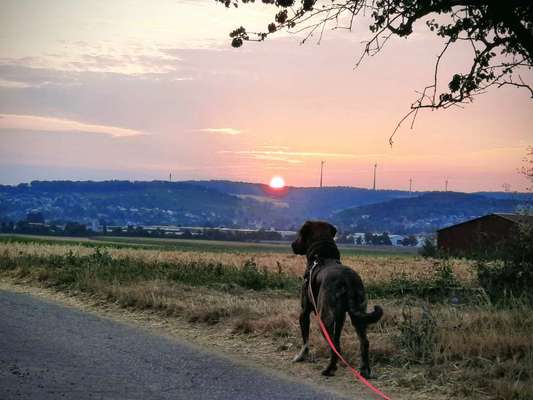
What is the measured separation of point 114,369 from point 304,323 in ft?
8.40

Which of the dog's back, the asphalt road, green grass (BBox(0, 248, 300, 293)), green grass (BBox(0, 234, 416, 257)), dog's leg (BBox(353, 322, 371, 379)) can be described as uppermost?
the dog's back

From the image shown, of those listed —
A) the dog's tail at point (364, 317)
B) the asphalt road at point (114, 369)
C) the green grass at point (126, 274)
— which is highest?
the dog's tail at point (364, 317)

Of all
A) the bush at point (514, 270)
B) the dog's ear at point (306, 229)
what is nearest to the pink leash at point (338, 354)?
the dog's ear at point (306, 229)

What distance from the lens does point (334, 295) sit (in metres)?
7.78

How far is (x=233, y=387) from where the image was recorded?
732cm

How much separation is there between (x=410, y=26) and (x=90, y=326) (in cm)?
753

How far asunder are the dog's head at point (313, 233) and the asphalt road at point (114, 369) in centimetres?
179

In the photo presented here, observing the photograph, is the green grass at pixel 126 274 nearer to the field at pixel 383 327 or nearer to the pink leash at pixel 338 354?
the field at pixel 383 327

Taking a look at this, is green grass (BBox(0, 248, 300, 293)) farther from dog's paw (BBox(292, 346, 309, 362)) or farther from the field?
dog's paw (BBox(292, 346, 309, 362))

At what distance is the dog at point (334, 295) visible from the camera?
7734 mm

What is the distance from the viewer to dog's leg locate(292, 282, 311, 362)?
8570 millimetres

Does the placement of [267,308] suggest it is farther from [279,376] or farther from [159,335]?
[279,376]

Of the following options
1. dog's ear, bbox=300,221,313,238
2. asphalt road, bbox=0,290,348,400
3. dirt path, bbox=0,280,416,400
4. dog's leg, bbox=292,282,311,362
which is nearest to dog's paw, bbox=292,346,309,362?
dog's leg, bbox=292,282,311,362

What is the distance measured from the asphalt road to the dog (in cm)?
85
